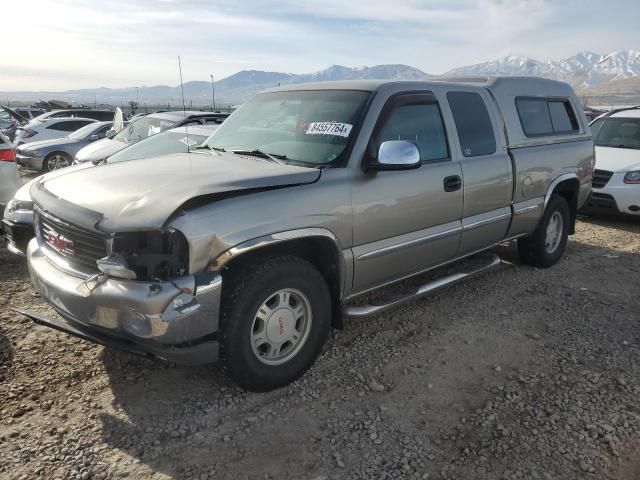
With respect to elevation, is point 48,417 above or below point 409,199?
below

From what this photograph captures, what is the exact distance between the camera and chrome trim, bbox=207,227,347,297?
2.68m

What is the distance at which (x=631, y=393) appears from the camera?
3242mm

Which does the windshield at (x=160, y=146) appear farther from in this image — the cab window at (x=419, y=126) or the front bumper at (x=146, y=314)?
the front bumper at (x=146, y=314)

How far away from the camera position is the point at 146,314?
2.53m

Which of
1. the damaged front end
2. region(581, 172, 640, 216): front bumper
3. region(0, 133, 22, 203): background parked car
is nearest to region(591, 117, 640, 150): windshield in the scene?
region(581, 172, 640, 216): front bumper

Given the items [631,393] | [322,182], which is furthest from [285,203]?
[631,393]

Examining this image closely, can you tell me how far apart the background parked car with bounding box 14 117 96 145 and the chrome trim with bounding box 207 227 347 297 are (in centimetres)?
1433

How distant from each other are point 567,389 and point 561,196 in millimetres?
3012

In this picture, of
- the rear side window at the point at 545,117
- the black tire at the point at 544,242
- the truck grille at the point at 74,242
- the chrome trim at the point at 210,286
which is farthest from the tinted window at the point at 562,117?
the truck grille at the point at 74,242

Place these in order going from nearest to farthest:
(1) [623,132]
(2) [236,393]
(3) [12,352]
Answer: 1. (2) [236,393]
2. (3) [12,352]
3. (1) [623,132]

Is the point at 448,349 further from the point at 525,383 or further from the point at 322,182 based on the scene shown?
the point at 322,182

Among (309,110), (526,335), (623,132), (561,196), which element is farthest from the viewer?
(623,132)

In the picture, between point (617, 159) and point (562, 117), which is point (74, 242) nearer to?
point (562, 117)

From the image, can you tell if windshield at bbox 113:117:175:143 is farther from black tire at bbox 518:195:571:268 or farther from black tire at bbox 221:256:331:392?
black tire at bbox 221:256:331:392
